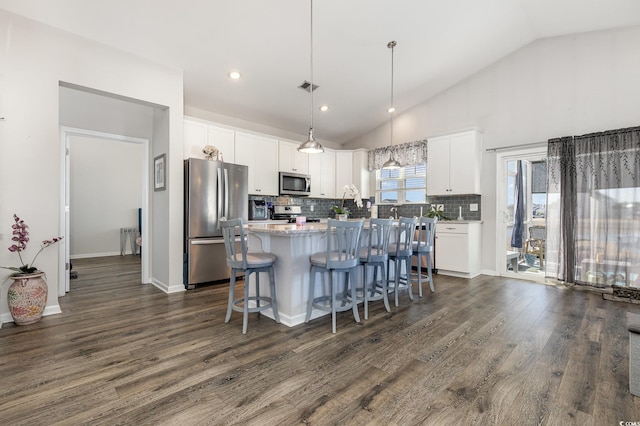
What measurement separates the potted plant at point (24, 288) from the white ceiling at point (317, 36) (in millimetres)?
2103

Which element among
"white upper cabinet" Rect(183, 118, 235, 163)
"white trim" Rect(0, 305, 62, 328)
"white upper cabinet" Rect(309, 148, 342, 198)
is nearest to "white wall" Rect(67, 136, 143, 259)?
"white upper cabinet" Rect(183, 118, 235, 163)

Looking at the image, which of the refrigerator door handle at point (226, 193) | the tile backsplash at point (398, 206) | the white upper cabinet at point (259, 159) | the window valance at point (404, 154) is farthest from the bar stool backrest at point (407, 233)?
the white upper cabinet at point (259, 159)

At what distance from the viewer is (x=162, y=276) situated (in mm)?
4137

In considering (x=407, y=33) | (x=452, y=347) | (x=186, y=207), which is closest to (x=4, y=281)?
(x=186, y=207)

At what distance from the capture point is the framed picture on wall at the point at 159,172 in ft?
13.2

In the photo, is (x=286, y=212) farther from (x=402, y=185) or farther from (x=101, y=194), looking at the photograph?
(x=101, y=194)

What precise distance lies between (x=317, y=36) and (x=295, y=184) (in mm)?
2631

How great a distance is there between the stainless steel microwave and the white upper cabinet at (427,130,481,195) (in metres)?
2.27

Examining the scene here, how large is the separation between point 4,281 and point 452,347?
13.4 ft

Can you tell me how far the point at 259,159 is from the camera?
5184 millimetres

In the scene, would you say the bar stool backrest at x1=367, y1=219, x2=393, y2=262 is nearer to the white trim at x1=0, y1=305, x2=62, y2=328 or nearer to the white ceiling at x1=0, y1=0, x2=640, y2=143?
the white ceiling at x1=0, y1=0, x2=640, y2=143

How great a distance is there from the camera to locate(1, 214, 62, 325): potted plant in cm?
276

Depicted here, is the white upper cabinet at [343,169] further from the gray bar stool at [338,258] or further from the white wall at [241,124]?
the gray bar stool at [338,258]

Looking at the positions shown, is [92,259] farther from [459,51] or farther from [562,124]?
[562,124]
